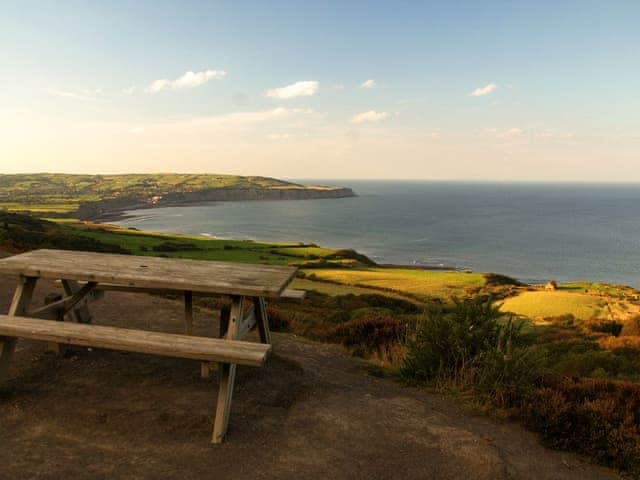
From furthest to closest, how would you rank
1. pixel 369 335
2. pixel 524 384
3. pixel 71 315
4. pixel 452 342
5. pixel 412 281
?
1. pixel 412 281
2. pixel 369 335
3. pixel 71 315
4. pixel 452 342
5. pixel 524 384

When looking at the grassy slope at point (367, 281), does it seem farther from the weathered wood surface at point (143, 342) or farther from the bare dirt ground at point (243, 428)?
the weathered wood surface at point (143, 342)

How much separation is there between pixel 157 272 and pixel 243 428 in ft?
7.79

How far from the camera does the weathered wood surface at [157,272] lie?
5082mm

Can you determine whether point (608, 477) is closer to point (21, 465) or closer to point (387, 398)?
point (387, 398)

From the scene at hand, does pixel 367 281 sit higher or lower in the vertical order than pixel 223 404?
lower

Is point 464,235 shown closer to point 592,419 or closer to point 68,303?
point 592,419

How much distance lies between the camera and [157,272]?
5648mm

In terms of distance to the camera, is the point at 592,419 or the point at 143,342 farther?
the point at 592,419

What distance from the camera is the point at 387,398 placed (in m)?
5.62

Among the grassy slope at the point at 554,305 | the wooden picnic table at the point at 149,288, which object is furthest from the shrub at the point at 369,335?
the grassy slope at the point at 554,305

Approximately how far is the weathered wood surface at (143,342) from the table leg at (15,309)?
12.7 inches

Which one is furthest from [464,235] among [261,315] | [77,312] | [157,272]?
[157,272]

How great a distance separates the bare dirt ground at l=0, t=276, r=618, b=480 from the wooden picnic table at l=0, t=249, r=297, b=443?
41 centimetres

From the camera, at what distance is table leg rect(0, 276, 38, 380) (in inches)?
207
